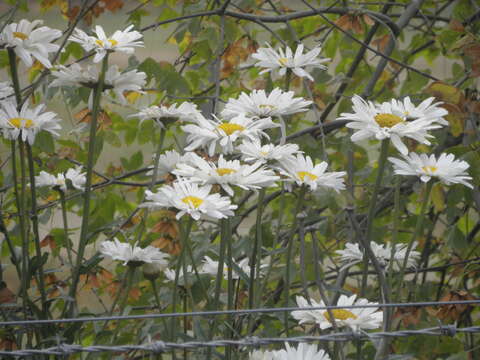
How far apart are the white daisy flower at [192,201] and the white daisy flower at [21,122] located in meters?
0.22

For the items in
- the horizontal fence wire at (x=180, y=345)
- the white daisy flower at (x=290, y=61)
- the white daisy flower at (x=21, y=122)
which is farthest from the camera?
the white daisy flower at (x=290, y=61)

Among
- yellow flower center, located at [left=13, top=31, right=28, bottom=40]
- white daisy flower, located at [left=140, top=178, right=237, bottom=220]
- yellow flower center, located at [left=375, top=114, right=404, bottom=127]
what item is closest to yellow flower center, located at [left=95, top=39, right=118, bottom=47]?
yellow flower center, located at [left=13, top=31, right=28, bottom=40]

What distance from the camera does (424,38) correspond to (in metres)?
2.02

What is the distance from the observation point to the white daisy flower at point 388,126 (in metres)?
0.84

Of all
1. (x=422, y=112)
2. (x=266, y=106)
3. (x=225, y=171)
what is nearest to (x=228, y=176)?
(x=225, y=171)

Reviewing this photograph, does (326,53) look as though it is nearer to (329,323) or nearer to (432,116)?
(432,116)

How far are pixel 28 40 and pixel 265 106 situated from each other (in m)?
0.31

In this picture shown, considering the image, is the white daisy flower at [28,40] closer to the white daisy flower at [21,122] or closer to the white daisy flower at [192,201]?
the white daisy flower at [21,122]

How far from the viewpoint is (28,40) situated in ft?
3.06

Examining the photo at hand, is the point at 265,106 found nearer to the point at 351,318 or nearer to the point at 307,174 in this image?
the point at 307,174

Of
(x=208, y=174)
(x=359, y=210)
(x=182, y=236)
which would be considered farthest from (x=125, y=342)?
(x=359, y=210)

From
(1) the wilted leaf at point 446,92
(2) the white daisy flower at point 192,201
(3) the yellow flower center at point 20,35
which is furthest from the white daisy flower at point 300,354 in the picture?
(1) the wilted leaf at point 446,92

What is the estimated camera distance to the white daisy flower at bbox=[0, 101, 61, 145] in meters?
0.92

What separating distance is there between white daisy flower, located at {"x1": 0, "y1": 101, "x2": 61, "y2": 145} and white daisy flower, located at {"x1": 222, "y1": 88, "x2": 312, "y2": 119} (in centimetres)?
24
